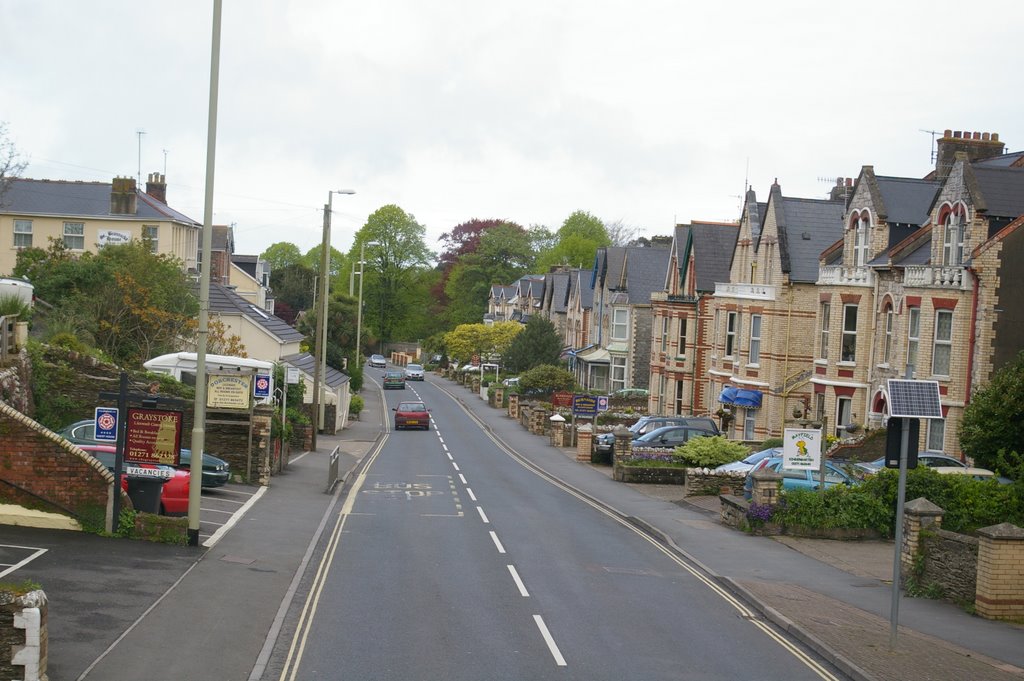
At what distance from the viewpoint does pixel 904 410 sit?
516 inches

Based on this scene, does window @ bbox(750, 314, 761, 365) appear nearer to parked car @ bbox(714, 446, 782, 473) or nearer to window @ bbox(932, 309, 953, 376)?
window @ bbox(932, 309, 953, 376)

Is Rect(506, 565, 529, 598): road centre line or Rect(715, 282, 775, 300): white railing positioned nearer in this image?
Rect(506, 565, 529, 598): road centre line

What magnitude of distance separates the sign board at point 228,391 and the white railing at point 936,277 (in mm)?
20696

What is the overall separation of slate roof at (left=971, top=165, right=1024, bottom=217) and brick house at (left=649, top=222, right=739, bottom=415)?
72.0 feet

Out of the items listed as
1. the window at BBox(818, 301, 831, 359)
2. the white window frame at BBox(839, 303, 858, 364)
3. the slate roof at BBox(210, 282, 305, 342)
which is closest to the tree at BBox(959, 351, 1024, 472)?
the white window frame at BBox(839, 303, 858, 364)

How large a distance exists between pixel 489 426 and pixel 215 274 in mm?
22215

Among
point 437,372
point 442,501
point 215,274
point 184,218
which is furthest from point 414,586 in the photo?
point 437,372

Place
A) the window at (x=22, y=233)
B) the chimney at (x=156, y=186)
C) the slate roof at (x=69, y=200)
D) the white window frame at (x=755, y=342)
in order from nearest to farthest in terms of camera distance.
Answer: the white window frame at (x=755, y=342) → the window at (x=22, y=233) → the slate roof at (x=69, y=200) → the chimney at (x=156, y=186)

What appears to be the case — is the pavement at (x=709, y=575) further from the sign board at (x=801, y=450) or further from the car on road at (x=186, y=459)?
the sign board at (x=801, y=450)

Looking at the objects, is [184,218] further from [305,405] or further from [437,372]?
[437,372]

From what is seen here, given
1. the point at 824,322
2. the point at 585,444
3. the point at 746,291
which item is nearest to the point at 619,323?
the point at 746,291

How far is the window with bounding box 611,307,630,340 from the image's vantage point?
70.7 m

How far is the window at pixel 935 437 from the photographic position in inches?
1318

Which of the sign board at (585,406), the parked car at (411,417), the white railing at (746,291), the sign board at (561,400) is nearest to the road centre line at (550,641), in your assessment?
the sign board at (585,406)
